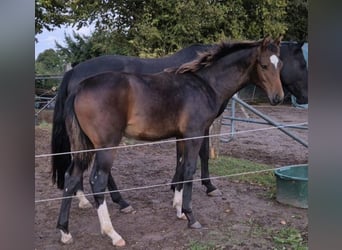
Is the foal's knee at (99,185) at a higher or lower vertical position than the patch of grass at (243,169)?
higher

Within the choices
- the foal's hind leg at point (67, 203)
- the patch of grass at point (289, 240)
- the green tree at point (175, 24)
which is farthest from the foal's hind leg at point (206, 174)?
the green tree at point (175, 24)

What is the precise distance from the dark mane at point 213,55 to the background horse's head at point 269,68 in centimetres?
10

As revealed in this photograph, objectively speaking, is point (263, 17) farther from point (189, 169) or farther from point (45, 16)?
point (189, 169)

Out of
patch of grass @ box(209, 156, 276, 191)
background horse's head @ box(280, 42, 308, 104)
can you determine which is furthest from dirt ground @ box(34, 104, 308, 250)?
background horse's head @ box(280, 42, 308, 104)

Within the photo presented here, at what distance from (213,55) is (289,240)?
1.41m

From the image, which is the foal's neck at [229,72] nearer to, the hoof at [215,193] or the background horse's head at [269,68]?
the background horse's head at [269,68]

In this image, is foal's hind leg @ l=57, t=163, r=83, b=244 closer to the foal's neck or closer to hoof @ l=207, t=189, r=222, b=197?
the foal's neck

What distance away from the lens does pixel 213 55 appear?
2891 mm

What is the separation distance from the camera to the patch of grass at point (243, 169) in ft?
12.4

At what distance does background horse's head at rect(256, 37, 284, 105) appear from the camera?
9.20 ft

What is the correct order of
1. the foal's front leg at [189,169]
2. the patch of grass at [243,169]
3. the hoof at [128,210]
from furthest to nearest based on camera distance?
the patch of grass at [243,169]
the hoof at [128,210]
the foal's front leg at [189,169]

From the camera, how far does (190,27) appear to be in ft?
25.8

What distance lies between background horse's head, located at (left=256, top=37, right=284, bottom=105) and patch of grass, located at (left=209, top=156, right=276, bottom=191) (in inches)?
42.3
